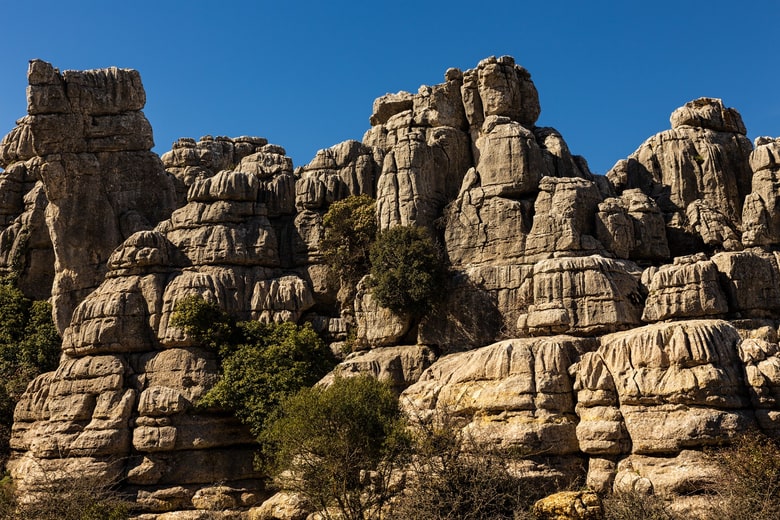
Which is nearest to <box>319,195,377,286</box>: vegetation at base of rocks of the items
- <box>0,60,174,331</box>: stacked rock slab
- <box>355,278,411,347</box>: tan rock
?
<box>355,278,411,347</box>: tan rock

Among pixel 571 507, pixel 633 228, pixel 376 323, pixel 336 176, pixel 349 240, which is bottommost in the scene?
pixel 571 507

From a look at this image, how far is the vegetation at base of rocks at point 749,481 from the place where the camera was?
26.4m

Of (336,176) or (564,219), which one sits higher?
(336,176)

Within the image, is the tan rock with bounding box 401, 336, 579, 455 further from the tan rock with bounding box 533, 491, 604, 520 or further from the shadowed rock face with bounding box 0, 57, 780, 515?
the tan rock with bounding box 533, 491, 604, 520

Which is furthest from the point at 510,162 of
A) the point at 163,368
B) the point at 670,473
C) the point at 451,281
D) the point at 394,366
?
the point at 163,368

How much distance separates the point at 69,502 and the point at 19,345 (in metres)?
17.1

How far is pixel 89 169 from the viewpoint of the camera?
50156mm

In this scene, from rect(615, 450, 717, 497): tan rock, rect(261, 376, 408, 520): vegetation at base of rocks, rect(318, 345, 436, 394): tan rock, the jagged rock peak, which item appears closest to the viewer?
rect(615, 450, 717, 497): tan rock

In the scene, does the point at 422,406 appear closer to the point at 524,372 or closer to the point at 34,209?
the point at 524,372

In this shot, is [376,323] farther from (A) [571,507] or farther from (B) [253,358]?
(A) [571,507]

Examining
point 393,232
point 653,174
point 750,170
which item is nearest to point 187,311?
point 393,232

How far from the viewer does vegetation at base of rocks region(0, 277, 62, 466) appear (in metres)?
47.6

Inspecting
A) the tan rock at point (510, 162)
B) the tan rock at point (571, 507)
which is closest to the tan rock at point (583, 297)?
the tan rock at point (510, 162)

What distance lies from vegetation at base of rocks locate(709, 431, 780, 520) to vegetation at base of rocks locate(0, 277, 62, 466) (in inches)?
1415
